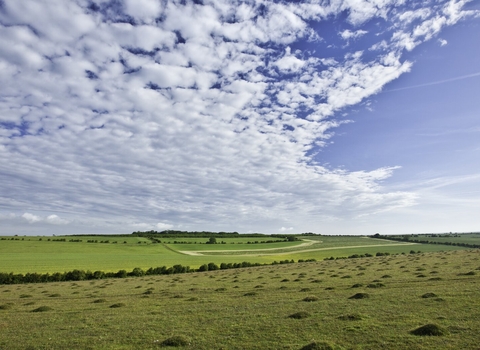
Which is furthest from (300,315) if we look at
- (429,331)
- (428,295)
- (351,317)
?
(428,295)

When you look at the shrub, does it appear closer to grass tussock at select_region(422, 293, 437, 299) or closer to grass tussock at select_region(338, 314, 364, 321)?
grass tussock at select_region(338, 314, 364, 321)

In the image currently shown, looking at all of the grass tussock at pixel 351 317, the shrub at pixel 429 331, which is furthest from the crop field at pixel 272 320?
the grass tussock at pixel 351 317

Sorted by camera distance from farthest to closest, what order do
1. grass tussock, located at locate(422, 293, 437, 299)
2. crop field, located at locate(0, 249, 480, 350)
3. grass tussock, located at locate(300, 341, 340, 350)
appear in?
grass tussock, located at locate(422, 293, 437, 299)
crop field, located at locate(0, 249, 480, 350)
grass tussock, located at locate(300, 341, 340, 350)

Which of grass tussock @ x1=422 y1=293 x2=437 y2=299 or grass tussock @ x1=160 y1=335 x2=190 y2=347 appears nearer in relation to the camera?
grass tussock @ x1=160 y1=335 x2=190 y2=347

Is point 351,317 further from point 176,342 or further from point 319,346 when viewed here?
point 176,342

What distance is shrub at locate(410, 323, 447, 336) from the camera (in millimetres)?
15101

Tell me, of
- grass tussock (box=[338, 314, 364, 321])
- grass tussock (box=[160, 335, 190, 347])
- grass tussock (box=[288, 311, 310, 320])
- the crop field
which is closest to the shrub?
the crop field

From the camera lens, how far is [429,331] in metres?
15.3

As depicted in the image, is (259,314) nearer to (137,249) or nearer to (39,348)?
(39,348)

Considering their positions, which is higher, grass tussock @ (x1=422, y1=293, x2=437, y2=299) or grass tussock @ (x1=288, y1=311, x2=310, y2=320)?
grass tussock @ (x1=422, y1=293, x2=437, y2=299)

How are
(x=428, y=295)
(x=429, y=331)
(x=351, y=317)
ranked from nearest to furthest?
(x=429, y=331) → (x=351, y=317) → (x=428, y=295)

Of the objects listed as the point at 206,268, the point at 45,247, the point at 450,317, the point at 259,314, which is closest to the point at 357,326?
the point at 450,317

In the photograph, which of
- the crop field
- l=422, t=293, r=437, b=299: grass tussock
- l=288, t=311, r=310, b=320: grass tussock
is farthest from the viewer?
l=422, t=293, r=437, b=299: grass tussock

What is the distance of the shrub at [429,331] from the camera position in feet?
49.5
